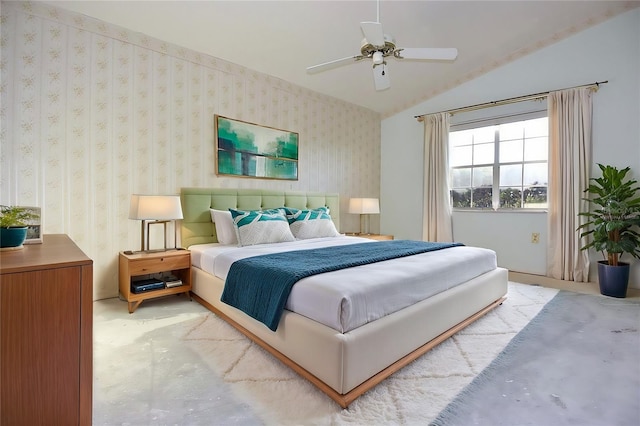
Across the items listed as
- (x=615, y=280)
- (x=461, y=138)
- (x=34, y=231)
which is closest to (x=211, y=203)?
(x=34, y=231)

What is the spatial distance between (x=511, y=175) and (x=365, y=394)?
4010 mm

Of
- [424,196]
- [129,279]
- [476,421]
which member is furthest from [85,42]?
[424,196]

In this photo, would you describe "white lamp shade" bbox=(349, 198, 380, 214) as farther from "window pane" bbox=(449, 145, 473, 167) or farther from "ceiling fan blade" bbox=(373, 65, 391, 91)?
"ceiling fan blade" bbox=(373, 65, 391, 91)

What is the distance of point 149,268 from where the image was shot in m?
2.91

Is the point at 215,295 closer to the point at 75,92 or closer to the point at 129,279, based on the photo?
the point at 129,279

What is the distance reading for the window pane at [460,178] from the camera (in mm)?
4918

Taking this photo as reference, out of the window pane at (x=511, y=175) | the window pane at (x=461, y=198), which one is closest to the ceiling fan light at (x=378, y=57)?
the window pane at (x=511, y=175)

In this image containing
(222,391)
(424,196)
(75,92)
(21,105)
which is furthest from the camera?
(424,196)

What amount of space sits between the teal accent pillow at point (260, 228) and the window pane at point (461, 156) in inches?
118

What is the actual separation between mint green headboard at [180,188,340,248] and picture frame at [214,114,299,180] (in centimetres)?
26

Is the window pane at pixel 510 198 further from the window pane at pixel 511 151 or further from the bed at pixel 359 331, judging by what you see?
the bed at pixel 359 331

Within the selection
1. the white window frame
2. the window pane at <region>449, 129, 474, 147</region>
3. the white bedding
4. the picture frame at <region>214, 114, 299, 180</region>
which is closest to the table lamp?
the white bedding

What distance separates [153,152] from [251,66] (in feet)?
5.22

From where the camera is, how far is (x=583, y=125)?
3822 mm
